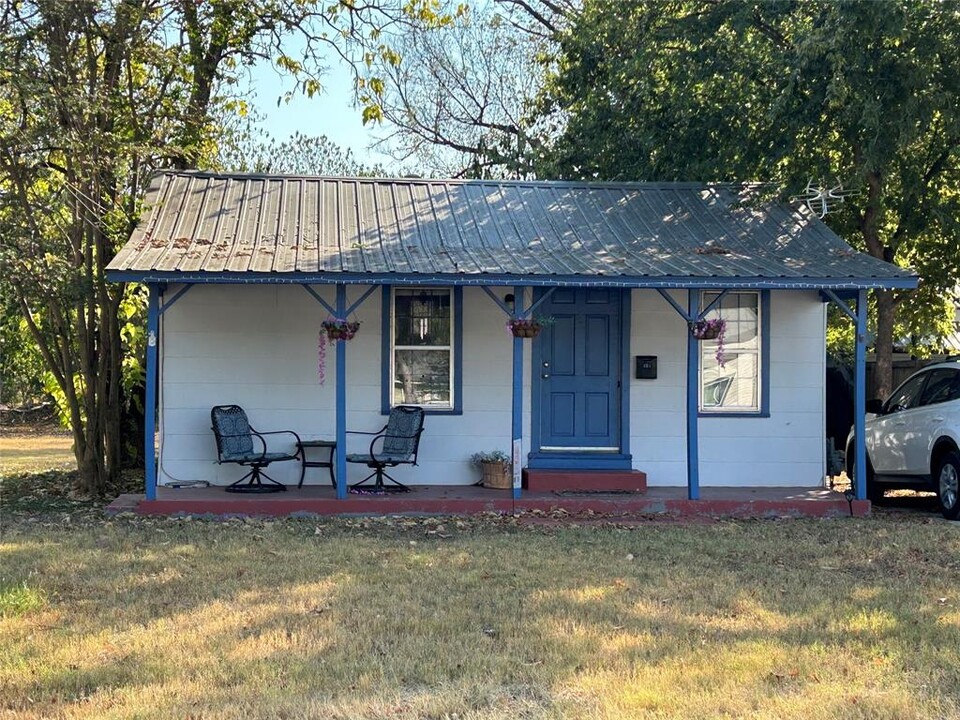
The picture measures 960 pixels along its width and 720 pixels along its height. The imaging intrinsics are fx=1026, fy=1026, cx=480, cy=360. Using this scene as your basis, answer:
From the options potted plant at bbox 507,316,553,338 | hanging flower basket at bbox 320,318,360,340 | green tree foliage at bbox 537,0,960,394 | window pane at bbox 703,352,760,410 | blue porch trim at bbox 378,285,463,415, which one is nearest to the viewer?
A: hanging flower basket at bbox 320,318,360,340

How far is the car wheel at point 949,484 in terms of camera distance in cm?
1048

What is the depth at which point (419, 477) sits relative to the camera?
1176cm

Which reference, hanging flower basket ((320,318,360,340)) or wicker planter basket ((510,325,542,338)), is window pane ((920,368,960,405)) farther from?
hanging flower basket ((320,318,360,340))

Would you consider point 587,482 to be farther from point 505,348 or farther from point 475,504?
point 505,348

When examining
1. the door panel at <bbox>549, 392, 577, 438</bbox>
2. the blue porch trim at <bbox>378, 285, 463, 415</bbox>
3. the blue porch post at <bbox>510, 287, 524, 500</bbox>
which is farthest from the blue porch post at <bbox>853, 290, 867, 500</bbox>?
the blue porch trim at <bbox>378, 285, 463, 415</bbox>

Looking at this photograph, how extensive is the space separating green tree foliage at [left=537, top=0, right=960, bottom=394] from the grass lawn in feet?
19.0

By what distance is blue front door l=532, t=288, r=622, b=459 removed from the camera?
11.8 m

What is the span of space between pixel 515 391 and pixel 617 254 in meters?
1.88

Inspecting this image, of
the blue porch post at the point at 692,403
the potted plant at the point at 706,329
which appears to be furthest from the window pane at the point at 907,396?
the blue porch post at the point at 692,403

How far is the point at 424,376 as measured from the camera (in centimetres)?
1180

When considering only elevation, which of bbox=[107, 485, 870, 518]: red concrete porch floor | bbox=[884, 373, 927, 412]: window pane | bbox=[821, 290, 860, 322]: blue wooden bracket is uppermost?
bbox=[821, 290, 860, 322]: blue wooden bracket

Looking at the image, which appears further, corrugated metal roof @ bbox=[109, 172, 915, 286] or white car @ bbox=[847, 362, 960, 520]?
white car @ bbox=[847, 362, 960, 520]

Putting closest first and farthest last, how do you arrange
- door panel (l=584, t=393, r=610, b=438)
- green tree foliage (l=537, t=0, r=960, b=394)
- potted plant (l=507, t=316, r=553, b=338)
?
potted plant (l=507, t=316, r=553, b=338)
door panel (l=584, t=393, r=610, b=438)
green tree foliage (l=537, t=0, r=960, b=394)

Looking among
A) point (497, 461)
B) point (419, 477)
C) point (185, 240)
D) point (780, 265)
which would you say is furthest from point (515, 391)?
point (185, 240)
